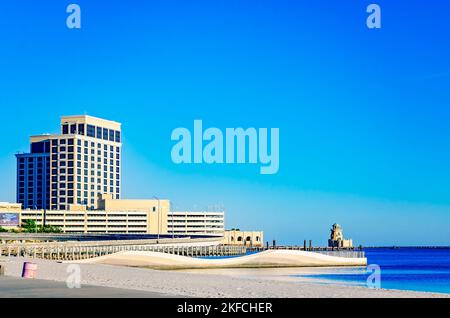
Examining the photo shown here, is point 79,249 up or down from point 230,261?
down

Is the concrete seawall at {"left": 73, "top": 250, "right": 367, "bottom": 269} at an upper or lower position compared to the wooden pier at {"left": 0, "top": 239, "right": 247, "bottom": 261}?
upper

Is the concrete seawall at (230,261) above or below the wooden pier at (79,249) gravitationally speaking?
above

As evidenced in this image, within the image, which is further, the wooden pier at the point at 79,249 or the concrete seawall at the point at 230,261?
the wooden pier at the point at 79,249

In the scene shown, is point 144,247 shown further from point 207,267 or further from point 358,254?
point 207,267

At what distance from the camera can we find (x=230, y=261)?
100375 mm

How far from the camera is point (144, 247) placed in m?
165

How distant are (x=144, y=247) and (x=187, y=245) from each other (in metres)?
26.8

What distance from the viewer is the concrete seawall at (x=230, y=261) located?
89188mm

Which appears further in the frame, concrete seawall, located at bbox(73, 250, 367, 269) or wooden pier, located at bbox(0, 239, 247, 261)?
wooden pier, located at bbox(0, 239, 247, 261)

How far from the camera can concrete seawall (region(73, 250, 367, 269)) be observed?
89188mm

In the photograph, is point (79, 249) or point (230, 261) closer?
point (230, 261)
